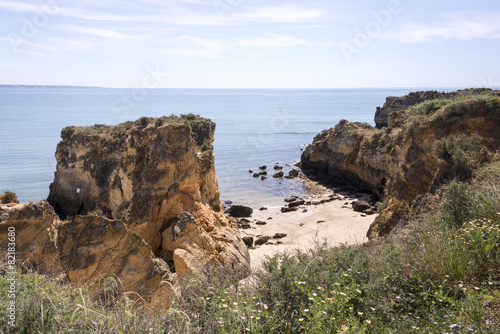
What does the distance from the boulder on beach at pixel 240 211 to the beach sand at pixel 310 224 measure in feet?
2.36

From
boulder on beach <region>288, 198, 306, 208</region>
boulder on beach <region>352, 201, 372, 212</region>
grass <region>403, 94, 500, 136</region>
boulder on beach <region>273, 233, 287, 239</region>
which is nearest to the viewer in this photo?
grass <region>403, 94, 500, 136</region>

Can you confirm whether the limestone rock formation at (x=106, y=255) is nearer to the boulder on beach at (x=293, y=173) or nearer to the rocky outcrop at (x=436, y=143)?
the rocky outcrop at (x=436, y=143)

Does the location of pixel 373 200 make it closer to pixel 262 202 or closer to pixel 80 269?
pixel 262 202

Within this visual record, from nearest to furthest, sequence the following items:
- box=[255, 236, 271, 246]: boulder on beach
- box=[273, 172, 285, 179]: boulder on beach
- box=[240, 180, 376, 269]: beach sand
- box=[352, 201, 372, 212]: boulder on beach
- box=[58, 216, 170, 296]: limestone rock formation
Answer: box=[58, 216, 170, 296]: limestone rock formation → box=[240, 180, 376, 269]: beach sand → box=[255, 236, 271, 246]: boulder on beach → box=[352, 201, 372, 212]: boulder on beach → box=[273, 172, 285, 179]: boulder on beach

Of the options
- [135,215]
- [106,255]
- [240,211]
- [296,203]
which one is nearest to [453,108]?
[106,255]

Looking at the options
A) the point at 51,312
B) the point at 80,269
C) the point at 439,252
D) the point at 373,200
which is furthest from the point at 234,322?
the point at 373,200

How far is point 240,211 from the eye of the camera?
34.5 metres

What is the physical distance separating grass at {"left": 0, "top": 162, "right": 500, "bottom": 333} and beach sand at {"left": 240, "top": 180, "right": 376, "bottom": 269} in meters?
15.7

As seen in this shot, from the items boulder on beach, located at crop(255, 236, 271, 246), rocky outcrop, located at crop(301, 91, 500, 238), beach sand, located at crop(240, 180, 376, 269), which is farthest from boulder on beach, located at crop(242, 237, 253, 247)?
rocky outcrop, located at crop(301, 91, 500, 238)

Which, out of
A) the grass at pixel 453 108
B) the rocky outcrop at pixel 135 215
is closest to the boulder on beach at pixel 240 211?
the rocky outcrop at pixel 135 215

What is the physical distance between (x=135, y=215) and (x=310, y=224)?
16.6 metres

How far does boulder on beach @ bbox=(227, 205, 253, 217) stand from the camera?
34.3 m

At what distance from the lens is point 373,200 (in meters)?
35.2

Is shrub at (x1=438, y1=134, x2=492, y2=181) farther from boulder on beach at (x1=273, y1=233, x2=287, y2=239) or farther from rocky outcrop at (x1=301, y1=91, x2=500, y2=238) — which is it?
boulder on beach at (x1=273, y1=233, x2=287, y2=239)
